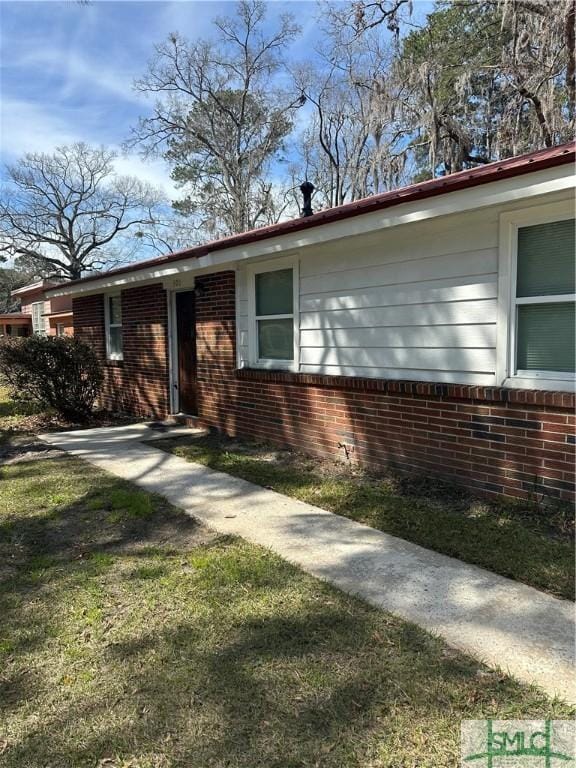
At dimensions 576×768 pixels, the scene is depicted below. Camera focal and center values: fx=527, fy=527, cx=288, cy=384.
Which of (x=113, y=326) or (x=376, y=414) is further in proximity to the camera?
(x=113, y=326)

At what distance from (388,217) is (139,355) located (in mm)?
6241

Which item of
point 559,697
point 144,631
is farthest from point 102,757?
point 559,697

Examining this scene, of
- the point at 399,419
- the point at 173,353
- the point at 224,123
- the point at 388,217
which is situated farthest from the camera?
the point at 224,123

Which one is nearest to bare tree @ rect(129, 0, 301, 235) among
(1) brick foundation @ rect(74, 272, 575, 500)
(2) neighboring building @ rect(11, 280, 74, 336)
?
(2) neighboring building @ rect(11, 280, 74, 336)

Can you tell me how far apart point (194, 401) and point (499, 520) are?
222 inches

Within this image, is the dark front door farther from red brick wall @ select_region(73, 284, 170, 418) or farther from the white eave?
the white eave

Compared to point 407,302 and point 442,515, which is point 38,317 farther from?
point 442,515

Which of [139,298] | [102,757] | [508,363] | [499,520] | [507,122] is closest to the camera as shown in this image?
[102,757]

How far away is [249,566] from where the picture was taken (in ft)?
11.0

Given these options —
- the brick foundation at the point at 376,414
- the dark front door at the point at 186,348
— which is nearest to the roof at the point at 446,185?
the brick foundation at the point at 376,414

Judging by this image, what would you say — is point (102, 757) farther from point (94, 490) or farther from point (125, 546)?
point (94, 490)

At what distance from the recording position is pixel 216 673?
2318 millimetres

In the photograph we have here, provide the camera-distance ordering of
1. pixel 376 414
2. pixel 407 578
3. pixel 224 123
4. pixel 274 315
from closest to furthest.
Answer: pixel 407 578
pixel 376 414
pixel 274 315
pixel 224 123

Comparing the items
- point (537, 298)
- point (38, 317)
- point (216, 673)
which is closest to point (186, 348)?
point (537, 298)
